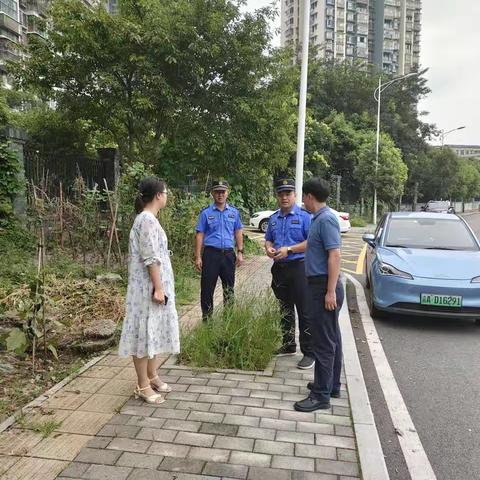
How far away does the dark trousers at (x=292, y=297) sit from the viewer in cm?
480

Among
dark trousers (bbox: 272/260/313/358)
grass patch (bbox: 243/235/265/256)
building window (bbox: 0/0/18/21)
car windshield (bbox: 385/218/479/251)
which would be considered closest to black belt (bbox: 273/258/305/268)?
dark trousers (bbox: 272/260/313/358)

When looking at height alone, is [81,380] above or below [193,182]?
below

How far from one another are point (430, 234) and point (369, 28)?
100413 mm

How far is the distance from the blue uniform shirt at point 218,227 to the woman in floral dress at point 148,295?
159cm

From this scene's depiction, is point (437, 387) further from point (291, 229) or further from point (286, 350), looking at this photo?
point (291, 229)

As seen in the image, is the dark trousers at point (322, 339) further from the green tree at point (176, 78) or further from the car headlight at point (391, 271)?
the green tree at point (176, 78)

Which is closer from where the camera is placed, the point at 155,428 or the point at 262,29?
the point at 155,428

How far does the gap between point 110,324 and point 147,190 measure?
2.07m

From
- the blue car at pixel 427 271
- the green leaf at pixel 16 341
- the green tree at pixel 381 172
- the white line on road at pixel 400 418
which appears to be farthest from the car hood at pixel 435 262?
the green tree at pixel 381 172

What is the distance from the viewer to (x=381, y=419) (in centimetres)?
385

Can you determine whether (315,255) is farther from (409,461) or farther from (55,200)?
(55,200)

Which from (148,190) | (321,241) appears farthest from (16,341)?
(321,241)

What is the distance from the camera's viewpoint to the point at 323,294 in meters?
3.76

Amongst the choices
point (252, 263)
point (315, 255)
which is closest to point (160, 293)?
point (315, 255)
